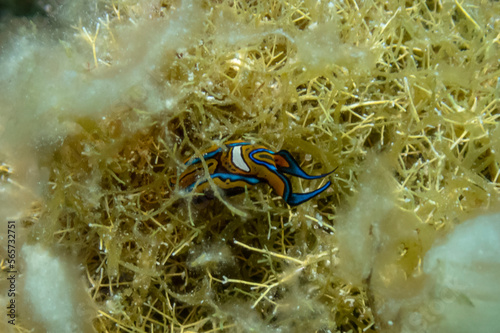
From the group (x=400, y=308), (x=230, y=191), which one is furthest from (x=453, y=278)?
(x=230, y=191)

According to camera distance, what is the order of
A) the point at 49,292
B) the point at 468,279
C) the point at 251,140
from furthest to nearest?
the point at 251,140 → the point at 49,292 → the point at 468,279

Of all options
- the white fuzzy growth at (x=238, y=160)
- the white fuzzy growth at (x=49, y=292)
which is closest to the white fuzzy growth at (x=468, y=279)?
the white fuzzy growth at (x=238, y=160)

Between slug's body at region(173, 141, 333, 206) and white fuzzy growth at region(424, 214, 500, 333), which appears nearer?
white fuzzy growth at region(424, 214, 500, 333)

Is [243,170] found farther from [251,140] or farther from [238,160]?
[251,140]

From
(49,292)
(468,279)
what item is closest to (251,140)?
(468,279)

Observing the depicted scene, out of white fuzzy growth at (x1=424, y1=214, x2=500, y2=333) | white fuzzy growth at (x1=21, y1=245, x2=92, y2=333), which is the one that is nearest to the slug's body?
white fuzzy growth at (x1=424, y1=214, x2=500, y2=333)

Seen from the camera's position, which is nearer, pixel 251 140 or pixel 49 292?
pixel 49 292

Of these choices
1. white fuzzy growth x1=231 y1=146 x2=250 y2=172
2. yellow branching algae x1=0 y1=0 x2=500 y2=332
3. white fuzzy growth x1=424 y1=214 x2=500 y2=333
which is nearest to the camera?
white fuzzy growth x1=424 y1=214 x2=500 y2=333

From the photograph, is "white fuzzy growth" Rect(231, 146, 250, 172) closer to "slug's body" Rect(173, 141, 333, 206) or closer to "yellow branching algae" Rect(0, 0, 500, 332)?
"slug's body" Rect(173, 141, 333, 206)

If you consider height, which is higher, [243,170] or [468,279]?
[243,170]
